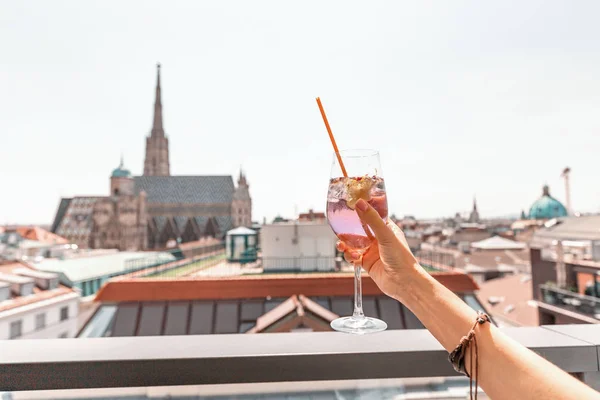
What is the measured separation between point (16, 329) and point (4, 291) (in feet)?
6.37

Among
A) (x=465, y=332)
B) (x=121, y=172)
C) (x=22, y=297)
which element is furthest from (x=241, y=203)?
(x=465, y=332)

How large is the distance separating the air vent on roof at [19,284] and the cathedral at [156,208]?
40756 mm

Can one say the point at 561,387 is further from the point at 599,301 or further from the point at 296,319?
the point at 599,301

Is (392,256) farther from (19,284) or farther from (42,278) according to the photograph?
(42,278)

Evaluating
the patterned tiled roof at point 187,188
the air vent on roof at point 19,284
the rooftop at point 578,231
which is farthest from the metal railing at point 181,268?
the patterned tiled roof at point 187,188

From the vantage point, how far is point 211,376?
3.65 feet

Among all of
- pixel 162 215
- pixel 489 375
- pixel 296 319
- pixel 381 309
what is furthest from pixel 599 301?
pixel 162 215

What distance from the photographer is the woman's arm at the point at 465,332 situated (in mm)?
571

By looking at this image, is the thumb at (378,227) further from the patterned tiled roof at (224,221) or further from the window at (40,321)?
the patterned tiled roof at (224,221)

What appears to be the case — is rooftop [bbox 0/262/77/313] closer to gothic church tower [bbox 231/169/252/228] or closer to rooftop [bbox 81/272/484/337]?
rooftop [bbox 81/272/484/337]

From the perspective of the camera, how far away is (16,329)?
717 inches

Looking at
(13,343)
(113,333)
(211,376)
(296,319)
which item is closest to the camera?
(211,376)

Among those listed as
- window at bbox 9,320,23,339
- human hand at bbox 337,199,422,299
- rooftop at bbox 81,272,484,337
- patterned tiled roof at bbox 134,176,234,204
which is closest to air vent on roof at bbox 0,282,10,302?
window at bbox 9,320,23,339

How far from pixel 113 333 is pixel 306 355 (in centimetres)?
989
